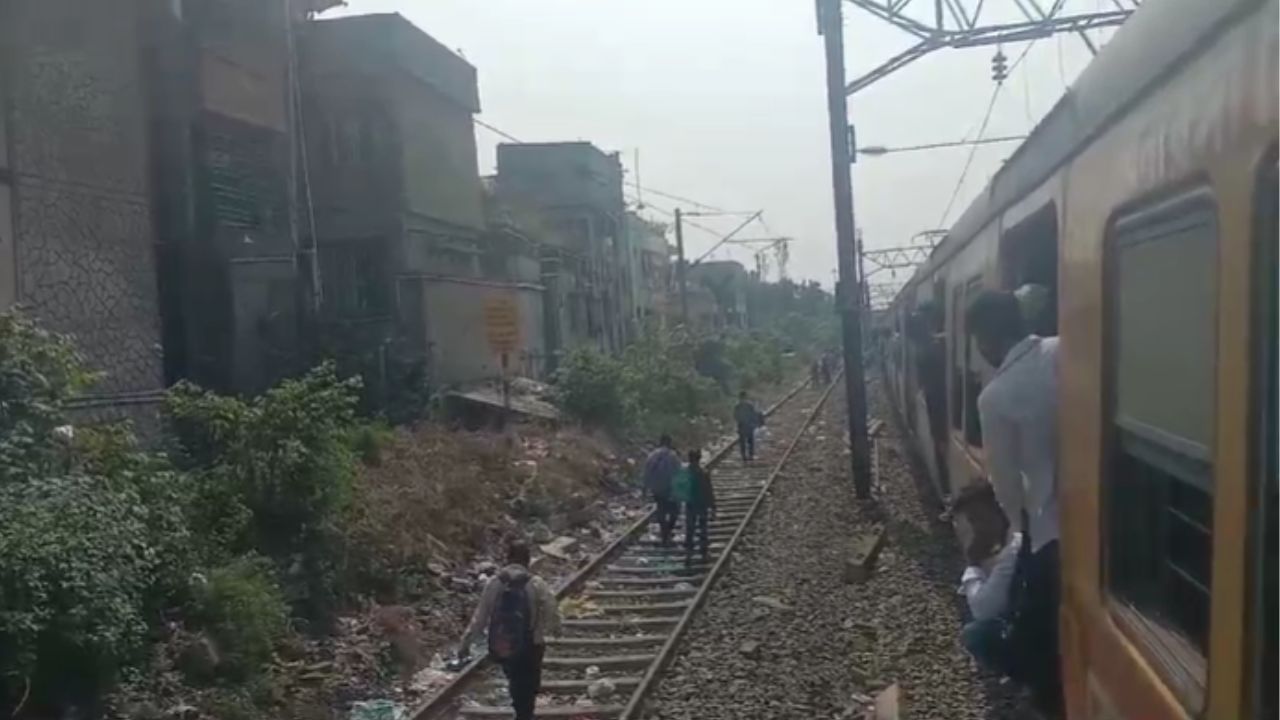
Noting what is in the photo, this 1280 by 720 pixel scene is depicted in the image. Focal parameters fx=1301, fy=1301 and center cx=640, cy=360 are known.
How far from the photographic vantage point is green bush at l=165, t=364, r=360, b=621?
10.9m

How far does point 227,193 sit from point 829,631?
39.8 ft

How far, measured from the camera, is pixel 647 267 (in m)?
61.0

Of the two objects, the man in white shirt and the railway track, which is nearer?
the man in white shirt

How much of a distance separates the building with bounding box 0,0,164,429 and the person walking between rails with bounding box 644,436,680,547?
5.75 metres

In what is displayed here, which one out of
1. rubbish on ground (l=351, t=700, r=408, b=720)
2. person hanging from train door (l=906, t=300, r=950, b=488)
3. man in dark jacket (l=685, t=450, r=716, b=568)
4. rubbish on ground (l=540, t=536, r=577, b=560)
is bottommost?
rubbish on ground (l=540, t=536, r=577, b=560)

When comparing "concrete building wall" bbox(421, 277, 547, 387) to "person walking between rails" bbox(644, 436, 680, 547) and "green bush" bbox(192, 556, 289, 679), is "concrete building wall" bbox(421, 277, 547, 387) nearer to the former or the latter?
"person walking between rails" bbox(644, 436, 680, 547)

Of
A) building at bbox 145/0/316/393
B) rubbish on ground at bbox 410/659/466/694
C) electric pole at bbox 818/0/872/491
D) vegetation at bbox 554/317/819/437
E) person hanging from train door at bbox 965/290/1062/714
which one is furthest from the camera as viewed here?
vegetation at bbox 554/317/819/437

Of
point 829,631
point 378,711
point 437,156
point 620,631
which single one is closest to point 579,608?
point 620,631

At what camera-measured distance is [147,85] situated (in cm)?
1688

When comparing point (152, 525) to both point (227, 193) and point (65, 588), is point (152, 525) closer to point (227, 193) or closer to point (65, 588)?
point (65, 588)

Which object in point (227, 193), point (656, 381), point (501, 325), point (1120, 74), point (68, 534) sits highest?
point (227, 193)

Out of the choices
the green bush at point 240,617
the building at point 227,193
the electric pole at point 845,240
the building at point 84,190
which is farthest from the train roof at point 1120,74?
the building at point 227,193

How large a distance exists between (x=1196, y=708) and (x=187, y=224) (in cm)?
1748

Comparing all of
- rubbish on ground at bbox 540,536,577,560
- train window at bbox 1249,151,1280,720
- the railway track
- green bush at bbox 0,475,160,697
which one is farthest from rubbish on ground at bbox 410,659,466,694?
train window at bbox 1249,151,1280,720
